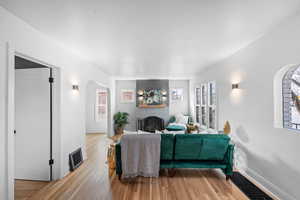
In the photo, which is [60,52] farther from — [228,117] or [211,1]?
[228,117]

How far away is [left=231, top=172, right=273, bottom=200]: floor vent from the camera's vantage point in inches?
96.5

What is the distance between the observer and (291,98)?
2.42m

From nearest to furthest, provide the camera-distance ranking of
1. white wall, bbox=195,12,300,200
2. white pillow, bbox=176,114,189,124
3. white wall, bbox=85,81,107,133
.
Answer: white wall, bbox=195,12,300,200
white pillow, bbox=176,114,189,124
white wall, bbox=85,81,107,133

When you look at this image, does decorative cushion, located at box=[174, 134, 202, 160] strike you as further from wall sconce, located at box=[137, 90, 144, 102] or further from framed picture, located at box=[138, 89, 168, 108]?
wall sconce, located at box=[137, 90, 144, 102]

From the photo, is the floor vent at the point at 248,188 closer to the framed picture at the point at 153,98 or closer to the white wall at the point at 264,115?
the white wall at the point at 264,115

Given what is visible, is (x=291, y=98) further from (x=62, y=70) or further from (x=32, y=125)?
(x=32, y=125)

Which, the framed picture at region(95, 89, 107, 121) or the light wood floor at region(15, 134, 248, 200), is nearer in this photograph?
the light wood floor at region(15, 134, 248, 200)

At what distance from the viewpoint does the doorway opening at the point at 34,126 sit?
9.77 ft

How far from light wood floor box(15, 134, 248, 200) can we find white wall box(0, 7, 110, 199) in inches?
18.0

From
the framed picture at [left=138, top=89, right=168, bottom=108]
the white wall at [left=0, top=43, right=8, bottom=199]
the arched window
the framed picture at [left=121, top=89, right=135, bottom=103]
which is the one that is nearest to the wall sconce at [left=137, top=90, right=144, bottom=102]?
the framed picture at [left=138, top=89, right=168, bottom=108]

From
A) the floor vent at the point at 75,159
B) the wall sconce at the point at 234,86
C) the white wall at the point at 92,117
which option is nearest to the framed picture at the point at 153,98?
the white wall at the point at 92,117

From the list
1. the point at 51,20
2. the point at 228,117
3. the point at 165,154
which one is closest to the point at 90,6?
the point at 51,20

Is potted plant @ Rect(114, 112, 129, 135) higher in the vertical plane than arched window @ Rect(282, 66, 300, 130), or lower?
lower

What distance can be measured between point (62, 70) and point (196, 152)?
3.03 meters
